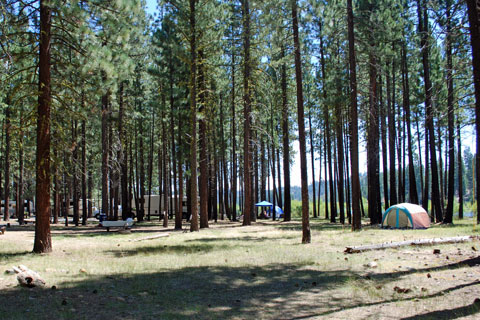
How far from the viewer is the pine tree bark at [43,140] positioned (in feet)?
38.0

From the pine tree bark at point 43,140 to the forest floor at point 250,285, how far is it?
0.66 meters

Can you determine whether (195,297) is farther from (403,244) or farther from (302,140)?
(302,140)

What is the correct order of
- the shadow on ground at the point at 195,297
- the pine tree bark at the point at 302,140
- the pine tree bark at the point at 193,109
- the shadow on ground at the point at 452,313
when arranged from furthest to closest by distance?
the pine tree bark at the point at 193,109
the pine tree bark at the point at 302,140
the shadow on ground at the point at 195,297
the shadow on ground at the point at 452,313

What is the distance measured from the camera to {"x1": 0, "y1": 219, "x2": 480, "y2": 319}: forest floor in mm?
5887

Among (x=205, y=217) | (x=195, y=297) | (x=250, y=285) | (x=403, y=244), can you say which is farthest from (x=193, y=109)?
(x=195, y=297)

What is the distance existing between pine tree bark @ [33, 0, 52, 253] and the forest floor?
658 millimetres

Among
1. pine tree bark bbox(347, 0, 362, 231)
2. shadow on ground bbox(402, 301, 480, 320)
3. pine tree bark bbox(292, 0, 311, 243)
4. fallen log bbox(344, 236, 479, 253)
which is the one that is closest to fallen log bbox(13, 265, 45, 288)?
shadow on ground bbox(402, 301, 480, 320)

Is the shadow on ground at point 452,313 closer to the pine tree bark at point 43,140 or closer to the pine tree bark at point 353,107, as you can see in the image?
the pine tree bark at point 43,140

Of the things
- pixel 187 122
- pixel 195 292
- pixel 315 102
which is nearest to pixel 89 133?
pixel 187 122

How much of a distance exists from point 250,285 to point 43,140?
7.75m

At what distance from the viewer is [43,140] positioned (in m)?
11.8

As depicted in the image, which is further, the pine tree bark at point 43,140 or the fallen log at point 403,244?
the pine tree bark at point 43,140

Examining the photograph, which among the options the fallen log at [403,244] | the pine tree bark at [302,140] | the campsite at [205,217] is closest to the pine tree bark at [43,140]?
the campsite at [205,217]

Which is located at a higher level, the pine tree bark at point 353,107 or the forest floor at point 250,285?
the pine tree bark at point 353,107
